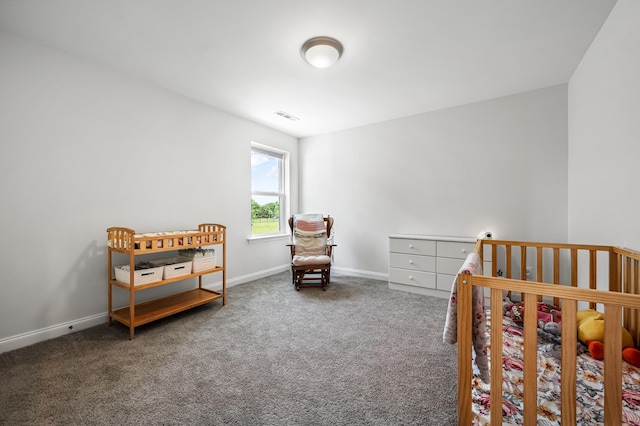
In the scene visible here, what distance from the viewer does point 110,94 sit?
2.54 meters

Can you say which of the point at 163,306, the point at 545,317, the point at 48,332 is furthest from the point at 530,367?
the point at 48,332

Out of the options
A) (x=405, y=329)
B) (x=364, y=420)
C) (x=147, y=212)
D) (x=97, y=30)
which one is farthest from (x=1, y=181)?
(x=405, y=329)

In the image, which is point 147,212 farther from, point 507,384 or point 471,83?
point 471,83

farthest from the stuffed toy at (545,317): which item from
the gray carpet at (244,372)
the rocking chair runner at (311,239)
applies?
the rocking chair runner at (311,239)

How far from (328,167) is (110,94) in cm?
299

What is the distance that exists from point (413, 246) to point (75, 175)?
3.63 meters

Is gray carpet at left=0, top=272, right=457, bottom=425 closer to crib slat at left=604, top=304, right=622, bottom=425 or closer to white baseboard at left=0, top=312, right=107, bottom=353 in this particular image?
white baseboard at left=0, top=312, right=107, bottom=353

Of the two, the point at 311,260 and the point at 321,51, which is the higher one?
the point at 321,51

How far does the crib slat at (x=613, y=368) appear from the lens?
823mm

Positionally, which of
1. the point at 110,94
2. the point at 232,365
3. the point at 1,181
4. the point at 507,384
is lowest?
the point at 232,365

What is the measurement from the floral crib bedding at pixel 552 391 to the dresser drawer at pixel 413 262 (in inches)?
70.9

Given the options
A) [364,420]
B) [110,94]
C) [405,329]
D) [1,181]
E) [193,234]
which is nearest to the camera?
[364,420]

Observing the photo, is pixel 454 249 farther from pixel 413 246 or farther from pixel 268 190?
pixel 268 190

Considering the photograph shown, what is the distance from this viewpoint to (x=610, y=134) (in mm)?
1857
